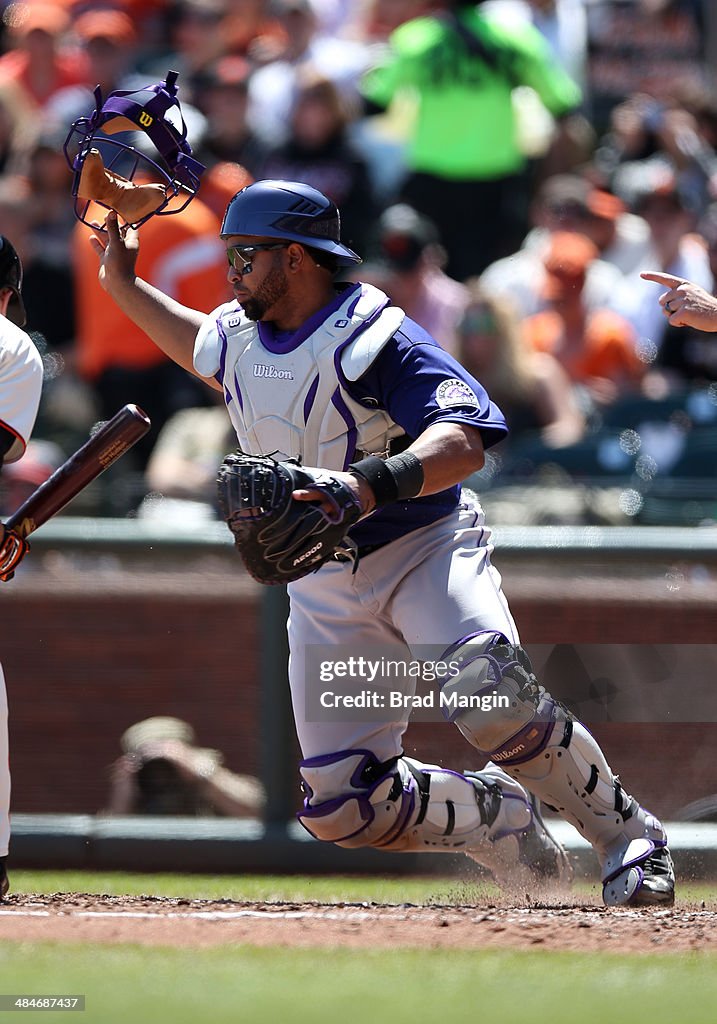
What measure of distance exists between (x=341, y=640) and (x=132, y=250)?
1365 mm

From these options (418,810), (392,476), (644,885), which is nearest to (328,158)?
(418,810)

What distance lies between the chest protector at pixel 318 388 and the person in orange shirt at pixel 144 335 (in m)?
3.66

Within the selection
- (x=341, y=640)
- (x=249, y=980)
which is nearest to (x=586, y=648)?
(x=341, y=640)

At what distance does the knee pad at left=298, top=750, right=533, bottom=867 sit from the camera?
4836 millimetres

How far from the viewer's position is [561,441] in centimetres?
751

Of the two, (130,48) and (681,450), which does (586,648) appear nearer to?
(681,450)

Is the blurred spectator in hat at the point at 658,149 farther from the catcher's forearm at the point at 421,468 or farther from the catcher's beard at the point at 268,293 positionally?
the catcher's forearm at the point at 421,468

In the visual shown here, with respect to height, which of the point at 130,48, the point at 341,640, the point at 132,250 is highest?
the point at 130,48

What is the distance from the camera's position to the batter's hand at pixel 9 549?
A: 15.5 feet

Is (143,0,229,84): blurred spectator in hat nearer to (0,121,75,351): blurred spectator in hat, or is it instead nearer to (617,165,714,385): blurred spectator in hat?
(0,121,75,351): blurred spectator in hat

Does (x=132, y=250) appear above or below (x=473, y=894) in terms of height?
above

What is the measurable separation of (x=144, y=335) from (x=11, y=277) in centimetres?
355

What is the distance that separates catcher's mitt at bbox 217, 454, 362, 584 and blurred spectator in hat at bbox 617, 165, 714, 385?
403 centimetres

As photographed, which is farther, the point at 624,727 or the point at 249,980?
the point at 624,727
